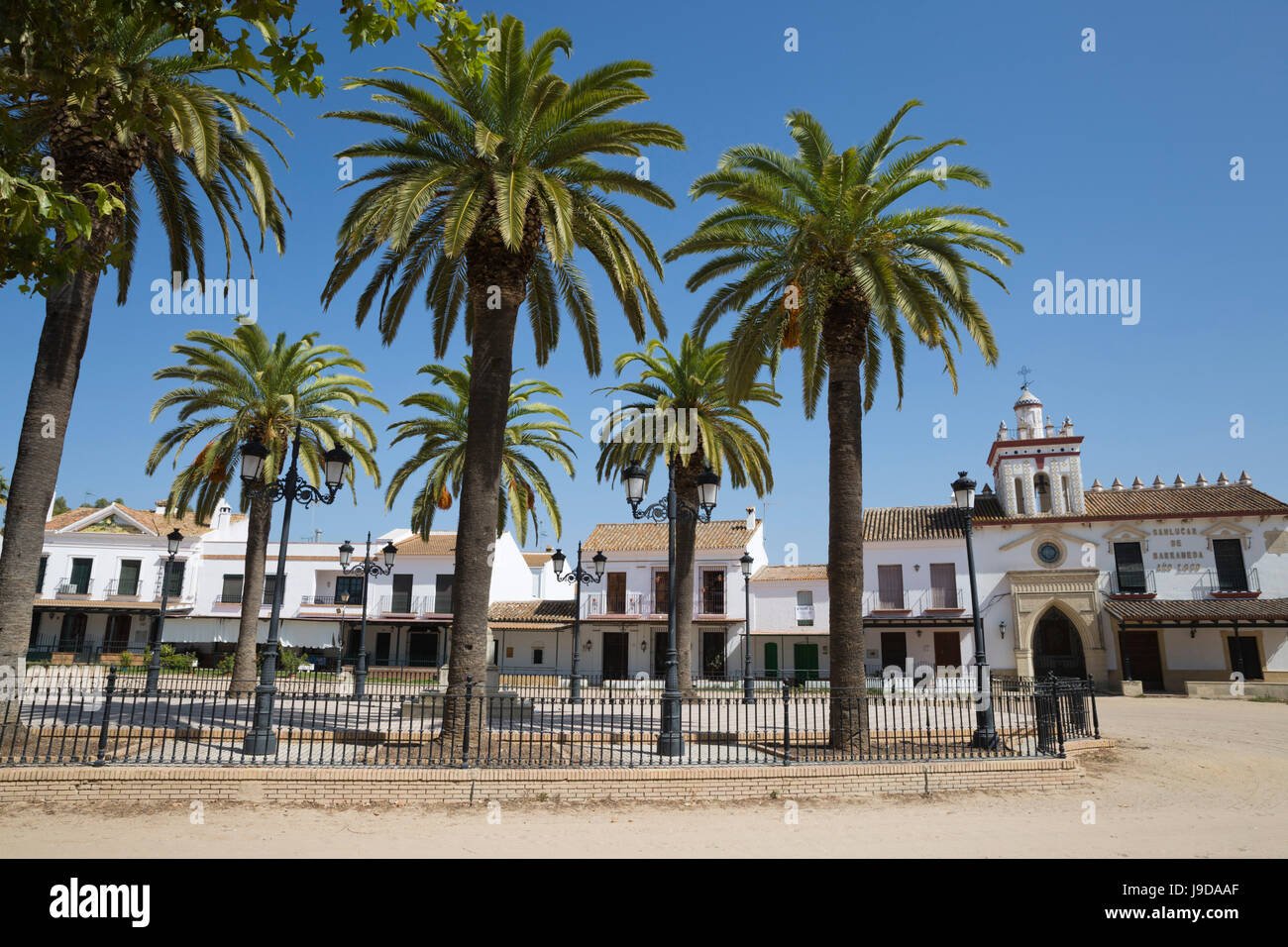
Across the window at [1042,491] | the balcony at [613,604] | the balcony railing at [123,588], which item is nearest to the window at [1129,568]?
the window at [1042,491]

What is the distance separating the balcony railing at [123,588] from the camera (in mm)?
39312

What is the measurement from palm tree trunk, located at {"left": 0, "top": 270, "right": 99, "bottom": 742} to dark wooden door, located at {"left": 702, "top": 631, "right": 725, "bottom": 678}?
29.2m

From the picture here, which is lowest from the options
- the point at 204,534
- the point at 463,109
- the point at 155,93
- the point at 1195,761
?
the point at 1195,761

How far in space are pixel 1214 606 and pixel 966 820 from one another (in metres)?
30.0

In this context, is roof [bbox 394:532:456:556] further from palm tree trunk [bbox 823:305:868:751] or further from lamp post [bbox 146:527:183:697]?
palm tree trunk [bbox 823:305:868:751]

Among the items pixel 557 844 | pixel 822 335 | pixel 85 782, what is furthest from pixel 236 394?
pixel 557 844

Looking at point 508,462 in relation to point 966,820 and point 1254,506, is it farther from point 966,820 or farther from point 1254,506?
point 1254,506

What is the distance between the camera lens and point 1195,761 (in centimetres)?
1410

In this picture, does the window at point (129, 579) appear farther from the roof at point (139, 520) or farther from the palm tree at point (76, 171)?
the palm tree at point (76, 171)

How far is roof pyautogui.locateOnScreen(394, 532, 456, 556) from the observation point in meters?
41.5

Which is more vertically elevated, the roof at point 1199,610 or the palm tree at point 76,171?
the palm tree at point 76,171

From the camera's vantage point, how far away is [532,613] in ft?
131

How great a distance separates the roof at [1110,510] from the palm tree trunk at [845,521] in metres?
24.0

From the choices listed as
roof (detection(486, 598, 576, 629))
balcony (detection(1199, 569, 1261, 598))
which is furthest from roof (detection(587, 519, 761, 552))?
balcony (detection(1199, 569, 1261, 598))
